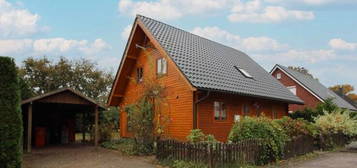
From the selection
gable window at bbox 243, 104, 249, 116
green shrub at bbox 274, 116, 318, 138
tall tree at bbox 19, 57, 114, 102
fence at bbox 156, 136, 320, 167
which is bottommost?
fence at bbox 156, 136, 320, 167

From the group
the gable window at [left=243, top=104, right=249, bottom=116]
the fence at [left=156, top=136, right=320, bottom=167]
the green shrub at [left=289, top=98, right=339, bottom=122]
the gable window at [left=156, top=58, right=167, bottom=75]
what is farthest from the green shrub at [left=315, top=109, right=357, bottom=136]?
the gable window at [left=156, top=58, right=167, bottom=75]

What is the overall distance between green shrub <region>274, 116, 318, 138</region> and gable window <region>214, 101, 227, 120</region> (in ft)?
10.3

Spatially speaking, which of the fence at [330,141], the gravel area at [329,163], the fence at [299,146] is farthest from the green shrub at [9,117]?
the fence at [330,141]

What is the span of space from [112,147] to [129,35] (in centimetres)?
616

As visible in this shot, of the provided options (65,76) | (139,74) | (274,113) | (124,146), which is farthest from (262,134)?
(65,76)

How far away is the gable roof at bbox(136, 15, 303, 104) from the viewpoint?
563 inches

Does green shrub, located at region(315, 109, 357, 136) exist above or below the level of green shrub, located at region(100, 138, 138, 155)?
above

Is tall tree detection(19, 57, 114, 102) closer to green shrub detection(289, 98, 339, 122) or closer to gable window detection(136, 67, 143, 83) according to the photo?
gable window detection(136, 67, 143, 83)

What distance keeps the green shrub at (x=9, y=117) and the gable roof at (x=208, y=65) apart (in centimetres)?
678

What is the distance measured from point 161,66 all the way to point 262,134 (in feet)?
24.2

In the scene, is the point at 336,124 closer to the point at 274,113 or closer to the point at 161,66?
the point at 274,113

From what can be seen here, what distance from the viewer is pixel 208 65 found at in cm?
1630

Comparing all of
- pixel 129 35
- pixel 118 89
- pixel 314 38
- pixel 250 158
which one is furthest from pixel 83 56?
pixel 250 158

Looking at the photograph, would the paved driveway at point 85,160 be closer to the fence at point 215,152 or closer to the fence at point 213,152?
the fence at point 213,152
